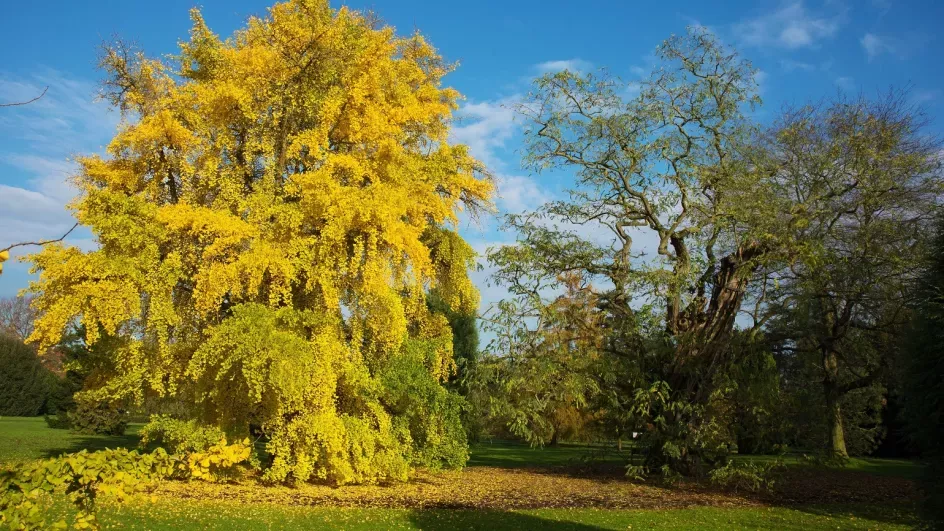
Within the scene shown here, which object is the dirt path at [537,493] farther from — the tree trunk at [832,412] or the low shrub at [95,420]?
the low shrub at [95,420]

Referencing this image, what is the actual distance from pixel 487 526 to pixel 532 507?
2.31 metres

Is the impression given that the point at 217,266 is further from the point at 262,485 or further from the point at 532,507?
the point at 532,507

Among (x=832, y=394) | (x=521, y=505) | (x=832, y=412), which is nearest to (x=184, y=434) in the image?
(x=521, y=505)

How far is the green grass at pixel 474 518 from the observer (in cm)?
968

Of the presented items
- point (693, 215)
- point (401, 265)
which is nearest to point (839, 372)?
point (693, 215)

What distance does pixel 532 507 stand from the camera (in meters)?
12.1

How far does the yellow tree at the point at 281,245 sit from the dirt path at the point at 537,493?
72cm

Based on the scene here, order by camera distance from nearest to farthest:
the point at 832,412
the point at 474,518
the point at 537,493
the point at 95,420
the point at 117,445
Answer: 1. the point at 474,518
2. the point at 537,493
3. the point at 832,412
4. the point at 117,445
5. the point at 95,420

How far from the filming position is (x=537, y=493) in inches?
556

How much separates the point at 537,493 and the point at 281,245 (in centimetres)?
747

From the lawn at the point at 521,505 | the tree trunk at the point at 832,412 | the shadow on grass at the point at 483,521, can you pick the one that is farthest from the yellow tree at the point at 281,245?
the tree trunk at the point at 832,412

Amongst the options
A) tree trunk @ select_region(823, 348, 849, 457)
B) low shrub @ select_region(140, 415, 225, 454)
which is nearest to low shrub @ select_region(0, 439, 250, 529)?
low shrub @ select_region(140, 415, 225, 454)

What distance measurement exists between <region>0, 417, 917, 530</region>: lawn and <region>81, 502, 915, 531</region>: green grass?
0.02m

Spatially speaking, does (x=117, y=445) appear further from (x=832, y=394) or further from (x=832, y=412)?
(x=832, y=394)
